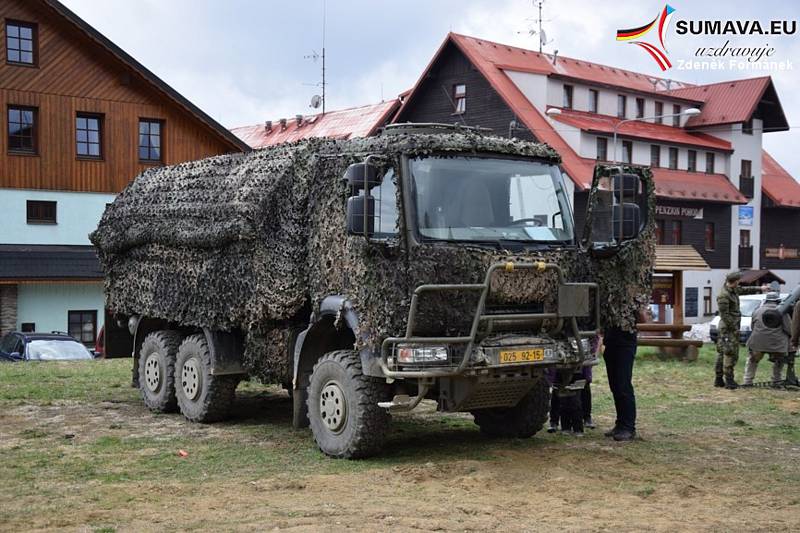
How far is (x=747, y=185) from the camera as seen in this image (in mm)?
55938

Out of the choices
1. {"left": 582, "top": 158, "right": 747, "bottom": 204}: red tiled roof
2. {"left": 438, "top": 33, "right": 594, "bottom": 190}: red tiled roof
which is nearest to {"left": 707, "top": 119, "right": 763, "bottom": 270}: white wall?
{"left": 582, "top": 158, "right": 747, "bottom": 204}: red tiled roof

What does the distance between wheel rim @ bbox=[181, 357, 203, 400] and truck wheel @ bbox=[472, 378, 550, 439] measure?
3.45 meters

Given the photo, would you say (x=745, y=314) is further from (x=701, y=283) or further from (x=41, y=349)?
(x=701, y=283)

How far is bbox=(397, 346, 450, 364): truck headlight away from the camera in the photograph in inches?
379

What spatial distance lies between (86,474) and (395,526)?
3.50m

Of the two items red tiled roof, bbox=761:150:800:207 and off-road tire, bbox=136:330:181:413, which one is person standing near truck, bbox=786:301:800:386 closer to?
off-road tire, bbox=136:330:181:413

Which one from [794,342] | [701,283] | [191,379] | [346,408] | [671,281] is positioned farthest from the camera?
[701,283]

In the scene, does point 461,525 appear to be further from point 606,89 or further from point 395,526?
point 606,89

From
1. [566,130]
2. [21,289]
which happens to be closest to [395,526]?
[21,289]

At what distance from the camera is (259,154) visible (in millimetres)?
12406

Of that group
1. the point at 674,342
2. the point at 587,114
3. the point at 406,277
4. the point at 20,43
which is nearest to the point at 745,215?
the point at 587,114

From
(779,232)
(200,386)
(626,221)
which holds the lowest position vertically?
(200,386)

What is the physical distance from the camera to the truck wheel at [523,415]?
11.4 metres

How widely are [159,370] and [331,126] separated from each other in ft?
141
